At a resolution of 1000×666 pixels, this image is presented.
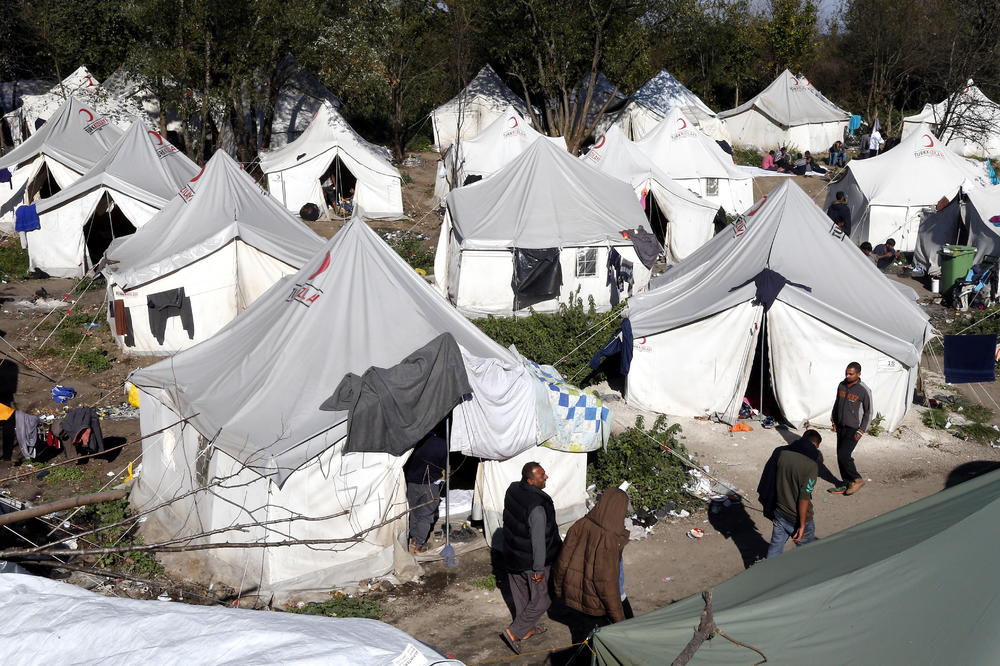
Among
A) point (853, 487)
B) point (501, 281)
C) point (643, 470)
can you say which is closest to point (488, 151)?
point (501, 281)

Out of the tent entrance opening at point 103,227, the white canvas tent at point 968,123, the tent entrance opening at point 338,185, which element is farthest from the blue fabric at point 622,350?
the white canvas tent at point 968,123

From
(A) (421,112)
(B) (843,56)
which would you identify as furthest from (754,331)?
(B) (843,56)

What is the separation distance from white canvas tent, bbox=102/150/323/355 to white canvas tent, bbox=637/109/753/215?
10.2 meters

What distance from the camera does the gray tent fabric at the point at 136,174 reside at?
59.1 feet

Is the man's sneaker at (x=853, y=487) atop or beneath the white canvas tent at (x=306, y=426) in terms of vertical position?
beneath

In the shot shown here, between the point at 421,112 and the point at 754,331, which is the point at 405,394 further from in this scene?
the point at 421,112

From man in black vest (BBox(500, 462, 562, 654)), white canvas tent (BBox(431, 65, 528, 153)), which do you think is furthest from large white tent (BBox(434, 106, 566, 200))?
man in black vest (BBox(500, 462, 562, 654))

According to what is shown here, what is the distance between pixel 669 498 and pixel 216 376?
15.3 feet

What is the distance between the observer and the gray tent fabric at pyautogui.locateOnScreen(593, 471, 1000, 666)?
4.64 meters

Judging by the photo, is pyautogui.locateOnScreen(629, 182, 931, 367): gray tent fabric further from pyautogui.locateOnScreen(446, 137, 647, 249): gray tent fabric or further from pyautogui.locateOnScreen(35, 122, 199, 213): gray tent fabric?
pyautogui.locateOnScreen(35, 122, 199, 213): gray tent fabric

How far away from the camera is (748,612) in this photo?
511cm

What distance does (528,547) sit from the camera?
6.83 metres

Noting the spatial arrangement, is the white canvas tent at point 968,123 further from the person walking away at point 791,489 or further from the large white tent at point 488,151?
the person walking away at point 791,489

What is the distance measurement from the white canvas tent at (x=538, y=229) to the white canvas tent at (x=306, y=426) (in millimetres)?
6377
